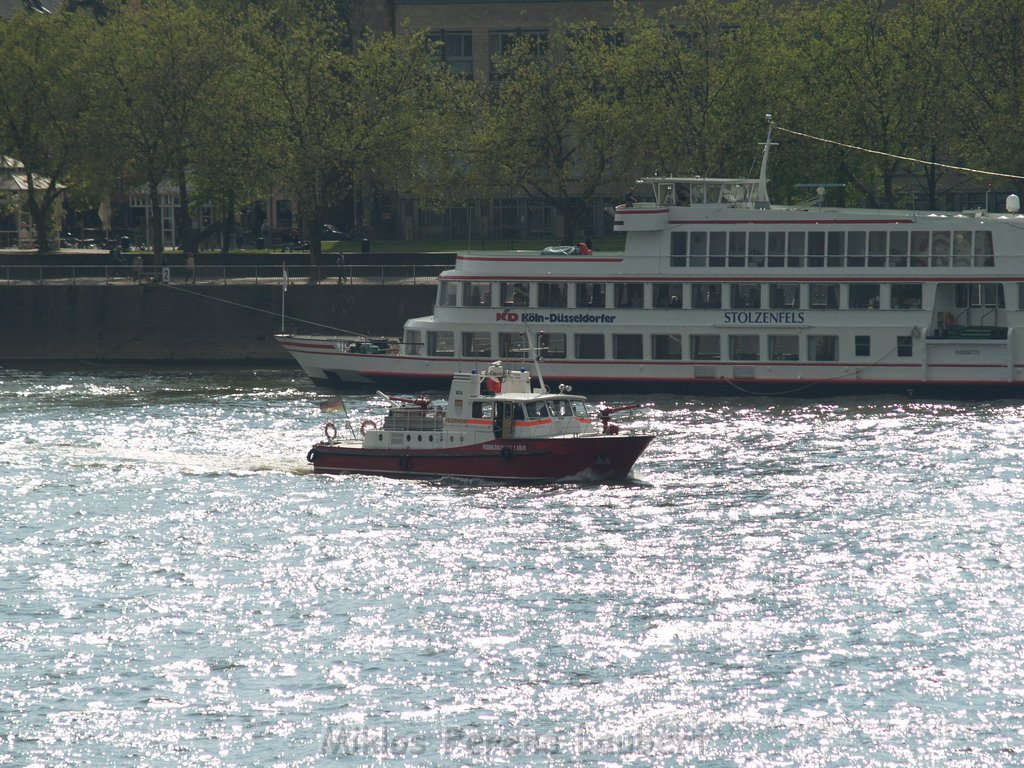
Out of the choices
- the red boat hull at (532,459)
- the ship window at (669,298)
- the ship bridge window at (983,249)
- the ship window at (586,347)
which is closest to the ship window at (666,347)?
the ship window at (669,298)

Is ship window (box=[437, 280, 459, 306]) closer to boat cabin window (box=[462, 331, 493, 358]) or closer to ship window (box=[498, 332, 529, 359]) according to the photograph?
boat cabin window (box=[462, 331, 493, 358])

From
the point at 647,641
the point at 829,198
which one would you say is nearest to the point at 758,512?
the point at 647,641

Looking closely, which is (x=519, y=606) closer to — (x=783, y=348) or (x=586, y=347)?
(x=586, y=347)

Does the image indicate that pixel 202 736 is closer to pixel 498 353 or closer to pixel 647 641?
pixel 647 641

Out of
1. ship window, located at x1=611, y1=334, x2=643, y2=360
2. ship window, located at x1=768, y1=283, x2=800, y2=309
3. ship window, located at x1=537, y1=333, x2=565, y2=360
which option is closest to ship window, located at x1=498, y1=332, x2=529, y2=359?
ship window, located at x1=537, y1=333, x2=565, y2=360

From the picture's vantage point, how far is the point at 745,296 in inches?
2579

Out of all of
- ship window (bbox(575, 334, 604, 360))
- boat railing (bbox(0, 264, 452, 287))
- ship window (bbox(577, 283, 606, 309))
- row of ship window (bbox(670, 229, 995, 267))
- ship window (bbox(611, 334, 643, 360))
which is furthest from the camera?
boat railing (bbox(0, 264, 452, 287))

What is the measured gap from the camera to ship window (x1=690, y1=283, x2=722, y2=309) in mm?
65688

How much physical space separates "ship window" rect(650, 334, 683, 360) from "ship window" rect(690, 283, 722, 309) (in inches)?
60.1

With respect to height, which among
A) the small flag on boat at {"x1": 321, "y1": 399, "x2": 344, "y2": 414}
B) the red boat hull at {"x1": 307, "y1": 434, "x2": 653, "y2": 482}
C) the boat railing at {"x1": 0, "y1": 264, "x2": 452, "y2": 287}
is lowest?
the red boat hull at {"x1": 307, "y1": 434, "x2": 653, "y2": 482}

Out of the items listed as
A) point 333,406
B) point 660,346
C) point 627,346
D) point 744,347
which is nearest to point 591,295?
point 627,346

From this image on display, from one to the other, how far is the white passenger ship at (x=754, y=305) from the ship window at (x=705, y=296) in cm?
6

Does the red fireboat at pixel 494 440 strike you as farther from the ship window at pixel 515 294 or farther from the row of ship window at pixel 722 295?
the ship window at pixel 515 294

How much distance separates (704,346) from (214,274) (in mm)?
28081
